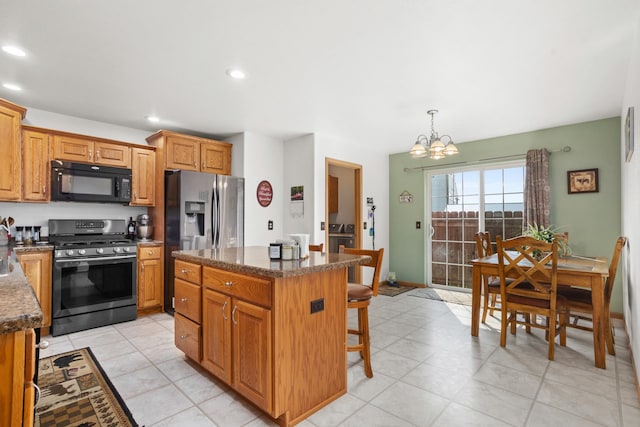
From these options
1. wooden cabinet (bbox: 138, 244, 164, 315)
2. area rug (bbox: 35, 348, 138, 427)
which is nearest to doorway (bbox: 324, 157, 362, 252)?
wooden cabinet (bbox: 138, 244, 164, 315)

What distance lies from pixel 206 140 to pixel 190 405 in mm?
3391

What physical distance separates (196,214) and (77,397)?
2280mm

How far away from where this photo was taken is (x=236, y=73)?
2.78 meters

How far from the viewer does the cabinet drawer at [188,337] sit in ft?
7.81

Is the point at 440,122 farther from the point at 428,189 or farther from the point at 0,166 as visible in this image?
the point at 0,166

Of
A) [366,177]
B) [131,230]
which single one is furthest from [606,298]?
[131,230]

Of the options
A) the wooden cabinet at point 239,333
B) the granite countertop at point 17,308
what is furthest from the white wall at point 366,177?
the granite countertop at point 17,308

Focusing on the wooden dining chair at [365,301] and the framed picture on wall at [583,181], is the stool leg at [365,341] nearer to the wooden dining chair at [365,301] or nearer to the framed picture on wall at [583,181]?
the wooden dining chair at [365,301]

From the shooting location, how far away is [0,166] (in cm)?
309

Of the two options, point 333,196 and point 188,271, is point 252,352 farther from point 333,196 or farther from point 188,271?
point 333,196

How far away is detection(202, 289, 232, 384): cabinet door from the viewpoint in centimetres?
207

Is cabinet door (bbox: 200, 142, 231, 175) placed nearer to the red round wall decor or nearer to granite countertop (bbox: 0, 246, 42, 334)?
the red round wall decor

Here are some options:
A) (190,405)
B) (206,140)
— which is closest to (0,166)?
(206,140)

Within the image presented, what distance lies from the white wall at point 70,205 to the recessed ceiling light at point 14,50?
1463 mm
